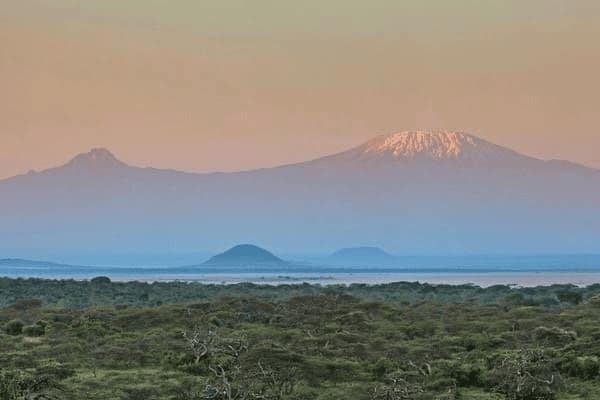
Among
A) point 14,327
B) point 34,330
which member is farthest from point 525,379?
point 14,327

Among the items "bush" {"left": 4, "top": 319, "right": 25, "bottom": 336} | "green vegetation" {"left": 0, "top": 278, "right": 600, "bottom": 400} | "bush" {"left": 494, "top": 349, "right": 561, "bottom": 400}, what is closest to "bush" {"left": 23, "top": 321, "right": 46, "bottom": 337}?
"green vegetation" {"left": 0, "top": 278, "right": 600, "bottom": 400}

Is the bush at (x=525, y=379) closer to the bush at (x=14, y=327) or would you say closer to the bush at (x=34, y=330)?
the bush at (x=34, y=330)

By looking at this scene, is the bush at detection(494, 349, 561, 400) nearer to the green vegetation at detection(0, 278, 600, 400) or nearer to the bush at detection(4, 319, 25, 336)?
the green vegetation at detection(0, 278, 600, 400)

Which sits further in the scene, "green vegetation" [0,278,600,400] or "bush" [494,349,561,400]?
"green vegetation" [0,278,600,400]

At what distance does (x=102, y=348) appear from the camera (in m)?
37.1

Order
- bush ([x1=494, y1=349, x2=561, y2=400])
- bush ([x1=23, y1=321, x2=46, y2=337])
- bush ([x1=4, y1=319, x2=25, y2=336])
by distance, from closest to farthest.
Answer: bush ([x1=494, y1=349, x2=561, y2=400])
bush ([x1=23, y1=321, x2=46, y2=337])
bush ([x1=4, y1=319, x2=25, y2=336])

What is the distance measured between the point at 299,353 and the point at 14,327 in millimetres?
18059

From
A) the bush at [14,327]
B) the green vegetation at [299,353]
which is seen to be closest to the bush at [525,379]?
the green vegetation at [299,353]

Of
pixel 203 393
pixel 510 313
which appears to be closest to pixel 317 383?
pixel 203 393

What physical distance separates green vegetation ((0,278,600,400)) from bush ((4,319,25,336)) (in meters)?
0.09

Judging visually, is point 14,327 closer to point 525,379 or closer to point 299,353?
point 299,353

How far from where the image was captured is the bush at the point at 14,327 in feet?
150

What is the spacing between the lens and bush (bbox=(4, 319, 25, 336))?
45581 mm

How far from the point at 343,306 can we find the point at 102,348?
2119 centimetres
